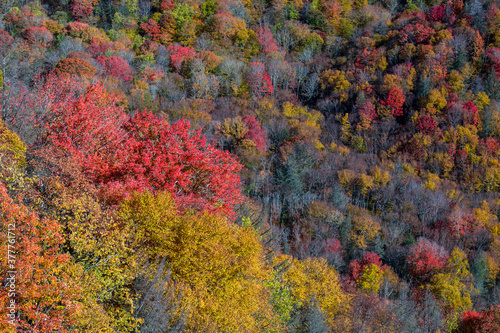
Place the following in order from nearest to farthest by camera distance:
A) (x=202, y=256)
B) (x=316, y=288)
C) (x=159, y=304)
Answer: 1. (x=159, y=304)
2. (x=202, y=256)
3. (x=316, y=288)

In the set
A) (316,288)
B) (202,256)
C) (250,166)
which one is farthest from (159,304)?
(250,166)

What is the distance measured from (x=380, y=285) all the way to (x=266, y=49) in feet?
215

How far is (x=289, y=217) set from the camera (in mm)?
68438

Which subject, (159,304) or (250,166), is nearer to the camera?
(159,304)

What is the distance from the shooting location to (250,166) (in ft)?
226

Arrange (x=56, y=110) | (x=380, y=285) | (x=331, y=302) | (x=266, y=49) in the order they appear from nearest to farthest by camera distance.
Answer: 1. (x=56, y=110)
2. (x=331, y=302)
3. (x=380, y=285)
4. (x=266, y=49)

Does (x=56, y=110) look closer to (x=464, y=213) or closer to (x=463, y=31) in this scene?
(x=464, y=213)

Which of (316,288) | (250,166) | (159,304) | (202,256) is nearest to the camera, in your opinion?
(159,304)

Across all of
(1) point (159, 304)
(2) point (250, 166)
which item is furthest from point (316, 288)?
(2) point (250, 166)

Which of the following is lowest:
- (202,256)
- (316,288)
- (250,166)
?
(250,166)

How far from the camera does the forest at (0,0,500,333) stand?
14.6 metres

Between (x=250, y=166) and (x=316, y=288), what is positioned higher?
(x=316, y=288)

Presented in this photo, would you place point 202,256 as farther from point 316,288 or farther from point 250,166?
point 250,166

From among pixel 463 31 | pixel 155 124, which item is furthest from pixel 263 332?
pixel 463 31
